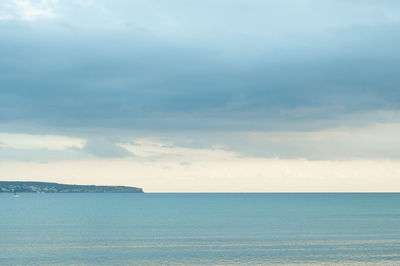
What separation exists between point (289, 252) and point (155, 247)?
27817mm

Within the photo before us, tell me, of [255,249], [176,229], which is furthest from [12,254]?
[176,229]

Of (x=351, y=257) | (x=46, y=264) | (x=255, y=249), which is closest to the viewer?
(x=46, y=264)

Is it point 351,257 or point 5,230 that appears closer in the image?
point 351,257

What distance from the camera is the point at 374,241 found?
5148 inches

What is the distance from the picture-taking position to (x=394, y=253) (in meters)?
110

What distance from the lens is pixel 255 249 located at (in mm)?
115250

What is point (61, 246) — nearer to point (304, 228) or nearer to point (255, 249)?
point (255, 249)

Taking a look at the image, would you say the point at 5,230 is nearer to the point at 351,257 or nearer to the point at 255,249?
the point at 255,249

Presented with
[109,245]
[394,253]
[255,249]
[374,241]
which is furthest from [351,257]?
[109,245]

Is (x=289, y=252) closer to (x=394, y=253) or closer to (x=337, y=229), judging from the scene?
(x=394, y=253)

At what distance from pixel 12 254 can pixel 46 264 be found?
14.0m

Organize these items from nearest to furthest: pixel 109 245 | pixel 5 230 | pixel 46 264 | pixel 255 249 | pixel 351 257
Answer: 1. pixel 46 264
2. pixel 351 257
3. pixel 255 249
4. pixel 109 245
5. pixel 5 230

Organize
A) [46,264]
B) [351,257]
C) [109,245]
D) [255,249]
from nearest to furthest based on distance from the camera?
[46,264] < [351,257] < [255,249] < [109,245]

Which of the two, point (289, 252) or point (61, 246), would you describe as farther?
point (61, 246)
